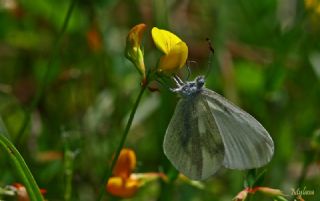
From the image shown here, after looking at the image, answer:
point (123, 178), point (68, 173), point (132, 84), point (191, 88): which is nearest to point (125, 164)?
point (123, 178)

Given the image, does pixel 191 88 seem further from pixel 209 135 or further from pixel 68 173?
pixel 68 173

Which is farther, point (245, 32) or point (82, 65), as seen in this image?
point (245, 32)

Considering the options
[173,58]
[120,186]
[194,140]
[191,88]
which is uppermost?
[173,58]

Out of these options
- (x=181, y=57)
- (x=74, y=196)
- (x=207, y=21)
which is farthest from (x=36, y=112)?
(x=181, y=57)

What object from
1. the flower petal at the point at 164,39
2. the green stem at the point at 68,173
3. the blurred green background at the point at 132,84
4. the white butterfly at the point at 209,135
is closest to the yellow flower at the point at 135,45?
the flower petal at the point at 164,39

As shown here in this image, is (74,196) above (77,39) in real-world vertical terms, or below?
below

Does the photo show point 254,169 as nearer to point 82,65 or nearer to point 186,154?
point 186,154

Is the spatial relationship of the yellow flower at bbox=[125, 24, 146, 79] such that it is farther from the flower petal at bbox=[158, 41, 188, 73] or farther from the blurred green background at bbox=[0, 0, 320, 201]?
the blurred green background at bbox=[0, 0, 320, 201]
